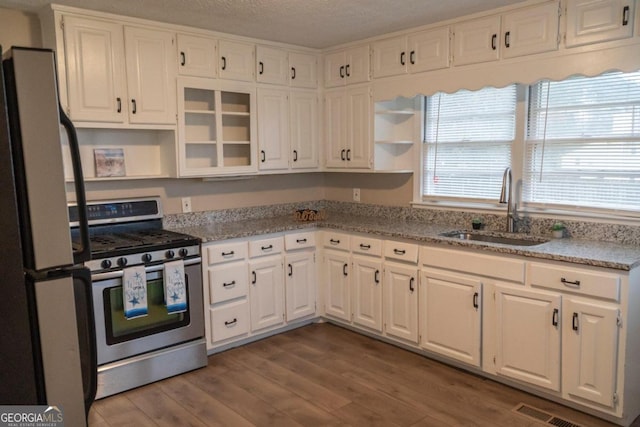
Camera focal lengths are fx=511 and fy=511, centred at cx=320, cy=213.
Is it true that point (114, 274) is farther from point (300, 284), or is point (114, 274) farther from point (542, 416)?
point (542, 416)

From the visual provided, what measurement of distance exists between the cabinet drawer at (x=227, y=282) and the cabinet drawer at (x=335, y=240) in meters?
0.76

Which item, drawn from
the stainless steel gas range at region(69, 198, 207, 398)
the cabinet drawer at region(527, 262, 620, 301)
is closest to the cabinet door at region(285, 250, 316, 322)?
the stainless steel gas range at region(69, 198, 207, 398)

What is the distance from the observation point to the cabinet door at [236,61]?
13.0ft

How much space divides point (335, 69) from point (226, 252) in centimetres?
193

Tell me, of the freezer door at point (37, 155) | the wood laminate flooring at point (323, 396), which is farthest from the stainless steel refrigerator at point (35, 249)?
the wood laminate flooring at point (323, 396)

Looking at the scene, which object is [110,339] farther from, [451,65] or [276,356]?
[451,65]

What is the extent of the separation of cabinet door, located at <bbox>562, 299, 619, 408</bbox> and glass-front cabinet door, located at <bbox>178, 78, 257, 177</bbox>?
260cm

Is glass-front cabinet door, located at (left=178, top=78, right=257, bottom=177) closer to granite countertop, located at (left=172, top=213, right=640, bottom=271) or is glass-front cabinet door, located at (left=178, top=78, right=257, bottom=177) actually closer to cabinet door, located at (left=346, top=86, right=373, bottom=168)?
granite countertop, located at (left=172, top=213, right=640, bottom=271)

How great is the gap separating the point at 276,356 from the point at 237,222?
1.23 meters

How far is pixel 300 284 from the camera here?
14.0ft

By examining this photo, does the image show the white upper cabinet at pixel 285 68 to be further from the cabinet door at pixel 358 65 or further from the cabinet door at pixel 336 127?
the cabinet door at pixel 358 65

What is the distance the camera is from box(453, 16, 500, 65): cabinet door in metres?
3.40

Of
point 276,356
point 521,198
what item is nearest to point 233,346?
point 276,356

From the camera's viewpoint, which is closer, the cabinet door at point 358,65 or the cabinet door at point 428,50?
the cabinet door at point 428,50
